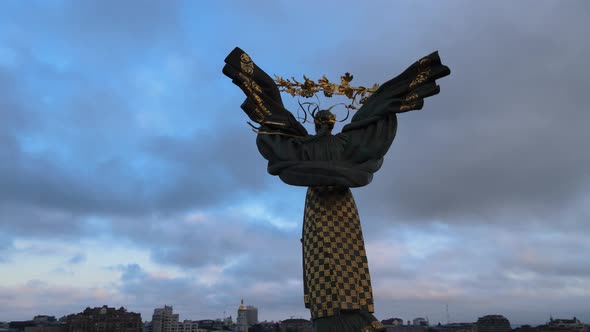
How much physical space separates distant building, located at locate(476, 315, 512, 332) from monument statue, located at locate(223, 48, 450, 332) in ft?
453

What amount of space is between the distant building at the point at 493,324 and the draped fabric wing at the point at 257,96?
13888 cm

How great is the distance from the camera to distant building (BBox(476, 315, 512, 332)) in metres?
144

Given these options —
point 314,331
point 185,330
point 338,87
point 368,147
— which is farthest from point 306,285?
point 185,330

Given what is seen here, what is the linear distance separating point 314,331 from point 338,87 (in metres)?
8.04

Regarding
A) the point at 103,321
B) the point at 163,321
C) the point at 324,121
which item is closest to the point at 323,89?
the point at 324,121

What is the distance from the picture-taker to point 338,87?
2014cm

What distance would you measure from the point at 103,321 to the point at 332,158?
110 m

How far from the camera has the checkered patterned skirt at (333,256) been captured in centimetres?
1688

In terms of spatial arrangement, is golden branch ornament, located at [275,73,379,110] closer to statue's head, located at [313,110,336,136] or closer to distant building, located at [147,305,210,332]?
statue's head, located at [313,110,336,136]

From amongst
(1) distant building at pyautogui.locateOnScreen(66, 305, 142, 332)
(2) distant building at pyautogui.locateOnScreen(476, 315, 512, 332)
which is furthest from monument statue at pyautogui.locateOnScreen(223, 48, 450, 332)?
(2) distant building at pyautogui.locateOnScreen(476, 315, 512, 332)

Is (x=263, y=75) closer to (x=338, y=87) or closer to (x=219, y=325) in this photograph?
(x=338, y=87)

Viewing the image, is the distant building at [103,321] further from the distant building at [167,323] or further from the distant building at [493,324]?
the distant building at [493,324]

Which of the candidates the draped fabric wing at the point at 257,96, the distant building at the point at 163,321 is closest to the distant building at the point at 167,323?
the distant building at the point at 163,321

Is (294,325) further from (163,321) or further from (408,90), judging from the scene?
(408,90)
